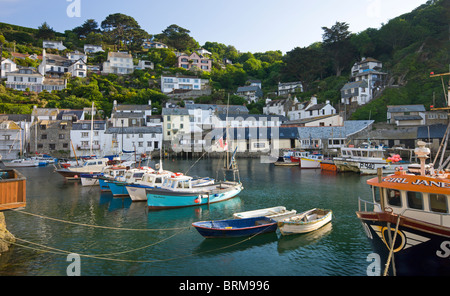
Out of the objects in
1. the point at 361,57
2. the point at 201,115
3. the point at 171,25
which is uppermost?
the point at 171,25

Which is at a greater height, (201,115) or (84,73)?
(84,73)

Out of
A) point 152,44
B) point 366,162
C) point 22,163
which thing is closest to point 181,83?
point 152,44

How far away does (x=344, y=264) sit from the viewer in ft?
41.4

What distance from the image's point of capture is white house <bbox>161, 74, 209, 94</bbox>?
91.1 meters

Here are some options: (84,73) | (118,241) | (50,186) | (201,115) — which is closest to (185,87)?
(201,115)

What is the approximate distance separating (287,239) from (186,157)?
5550 centimetres

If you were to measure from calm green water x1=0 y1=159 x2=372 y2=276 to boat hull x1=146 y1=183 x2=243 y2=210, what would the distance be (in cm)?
61

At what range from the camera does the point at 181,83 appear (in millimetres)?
93750

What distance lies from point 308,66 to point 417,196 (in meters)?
85.0

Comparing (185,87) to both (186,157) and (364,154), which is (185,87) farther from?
(364,154)

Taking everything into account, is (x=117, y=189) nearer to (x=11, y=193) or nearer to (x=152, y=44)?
(x=11, y=193)

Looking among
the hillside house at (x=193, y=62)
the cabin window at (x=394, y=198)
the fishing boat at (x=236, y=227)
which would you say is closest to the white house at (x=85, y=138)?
the hillside house at (x=193, y=62)

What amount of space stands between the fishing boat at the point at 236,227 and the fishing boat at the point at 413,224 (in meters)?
6.34

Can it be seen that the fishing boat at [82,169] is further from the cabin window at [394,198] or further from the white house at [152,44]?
the white house at [152,44]
